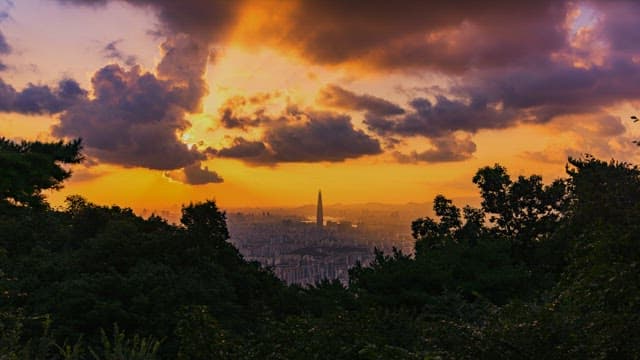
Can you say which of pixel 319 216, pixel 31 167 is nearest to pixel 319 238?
pixel 319 216

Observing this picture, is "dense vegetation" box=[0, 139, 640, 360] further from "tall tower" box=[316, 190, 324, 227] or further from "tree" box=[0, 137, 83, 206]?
"tall tower" box=[316, 190, 324, 227]

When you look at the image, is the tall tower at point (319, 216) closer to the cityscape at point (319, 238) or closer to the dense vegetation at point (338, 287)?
the cityscape at point (319, 238)

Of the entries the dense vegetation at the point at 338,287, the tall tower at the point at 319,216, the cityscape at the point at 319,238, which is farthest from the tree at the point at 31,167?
the tall tower at the point at 319,216

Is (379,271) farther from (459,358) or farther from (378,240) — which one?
(378,240)

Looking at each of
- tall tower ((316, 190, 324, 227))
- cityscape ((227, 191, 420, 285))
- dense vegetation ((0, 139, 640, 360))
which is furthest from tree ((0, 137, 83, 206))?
tall tower ((316, 190, 324, 227))

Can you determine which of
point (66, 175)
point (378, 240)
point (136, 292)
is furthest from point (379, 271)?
point (378, 240)

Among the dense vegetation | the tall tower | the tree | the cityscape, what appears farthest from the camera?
the tall tower
